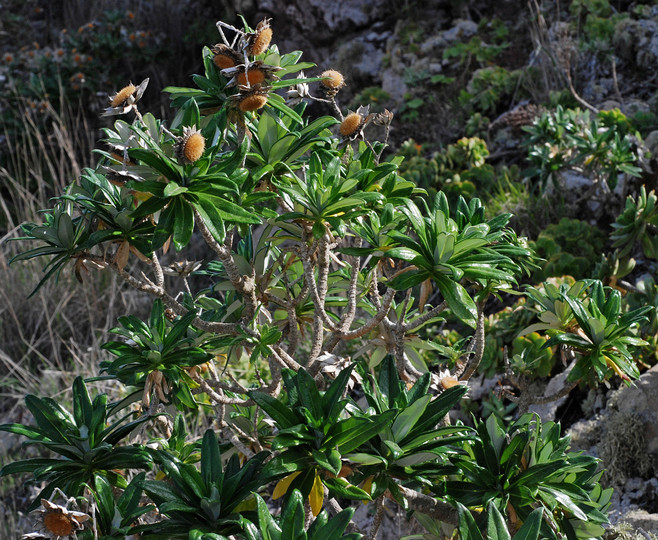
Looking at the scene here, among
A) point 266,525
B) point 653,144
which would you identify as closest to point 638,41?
point 653,144

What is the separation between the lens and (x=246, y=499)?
1.25 m

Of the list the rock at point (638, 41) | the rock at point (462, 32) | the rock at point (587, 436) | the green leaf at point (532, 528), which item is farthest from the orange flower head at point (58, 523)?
the rock at point (462, 32)

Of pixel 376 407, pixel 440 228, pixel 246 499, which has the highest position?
pixel 440 228

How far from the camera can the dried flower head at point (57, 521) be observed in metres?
1.10

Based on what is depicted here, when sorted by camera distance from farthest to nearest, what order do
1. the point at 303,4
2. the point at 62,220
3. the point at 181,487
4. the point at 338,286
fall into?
the point at 303,4
the point at 338,286
the point at 62,220
the point at 181,487

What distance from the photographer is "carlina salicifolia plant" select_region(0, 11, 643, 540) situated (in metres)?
1.17

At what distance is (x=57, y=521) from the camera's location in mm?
1108

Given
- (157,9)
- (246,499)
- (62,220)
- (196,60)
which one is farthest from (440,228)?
(157,9)

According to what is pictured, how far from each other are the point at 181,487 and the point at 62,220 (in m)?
0.58

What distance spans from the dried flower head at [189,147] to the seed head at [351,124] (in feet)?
1.30

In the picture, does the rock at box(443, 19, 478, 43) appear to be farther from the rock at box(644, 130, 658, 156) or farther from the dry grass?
the dry grass

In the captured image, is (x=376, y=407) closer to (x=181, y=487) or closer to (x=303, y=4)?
(x=181, y=487)

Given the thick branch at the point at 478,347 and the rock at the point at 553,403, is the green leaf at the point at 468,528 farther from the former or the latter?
the rock at the point at 553,403

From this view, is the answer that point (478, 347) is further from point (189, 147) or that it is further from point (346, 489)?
point (189, 147)
